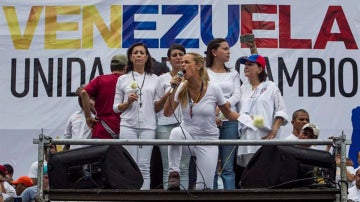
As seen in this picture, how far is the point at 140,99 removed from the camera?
37.4 ft

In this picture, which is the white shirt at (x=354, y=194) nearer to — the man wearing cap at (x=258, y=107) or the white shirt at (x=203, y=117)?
the man wearing cap at (x=258, y=107)

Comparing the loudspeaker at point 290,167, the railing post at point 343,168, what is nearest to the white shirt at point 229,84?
the loudspeaker at point 290,167

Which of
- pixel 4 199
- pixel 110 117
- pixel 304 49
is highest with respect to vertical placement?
pixel 304 49

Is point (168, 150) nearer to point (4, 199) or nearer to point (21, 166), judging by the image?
point (4, 199)

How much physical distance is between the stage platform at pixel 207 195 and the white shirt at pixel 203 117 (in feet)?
2.63

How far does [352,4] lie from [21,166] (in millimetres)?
5326

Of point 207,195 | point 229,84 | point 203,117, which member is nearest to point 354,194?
point 229,84

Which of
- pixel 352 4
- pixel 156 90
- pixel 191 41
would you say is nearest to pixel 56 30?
pixel 191 41

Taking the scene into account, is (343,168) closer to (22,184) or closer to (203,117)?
(203,117)

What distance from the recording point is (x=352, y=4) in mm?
16641

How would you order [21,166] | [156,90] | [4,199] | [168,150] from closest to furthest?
[168,150] → [156,90] → [4,199] → [21,166]

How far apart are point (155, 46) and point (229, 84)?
5.05 metres

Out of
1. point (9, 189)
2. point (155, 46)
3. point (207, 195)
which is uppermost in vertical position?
point (155, 46)

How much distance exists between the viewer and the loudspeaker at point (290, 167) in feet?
32.3
